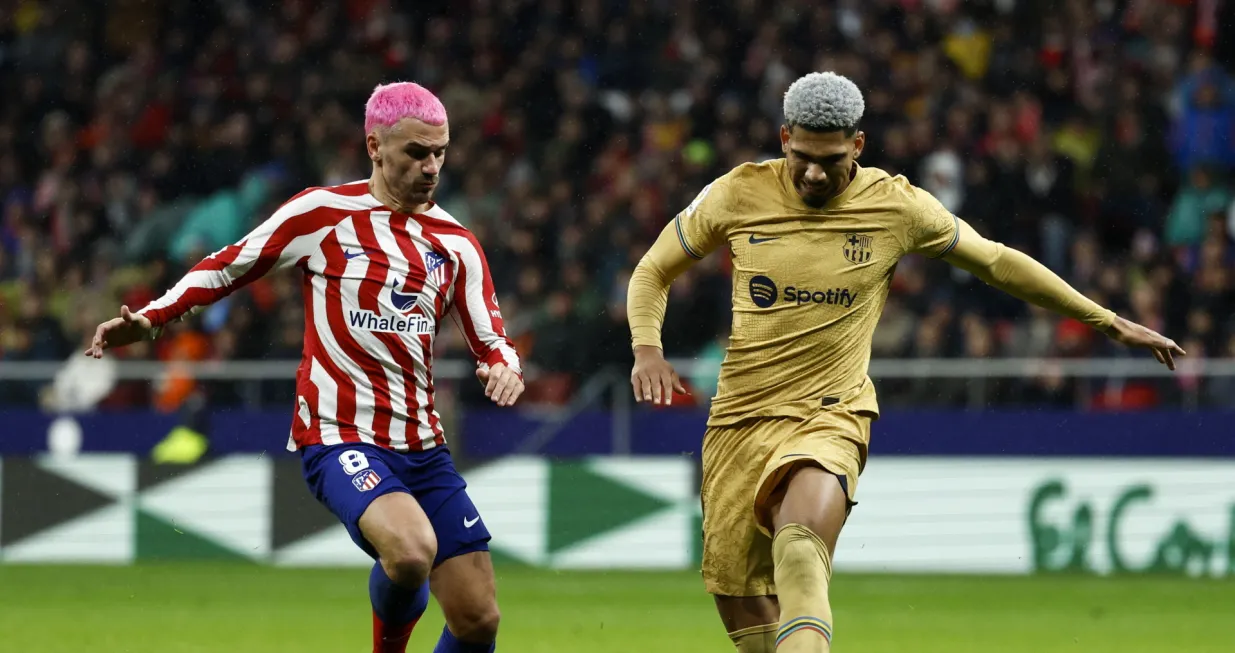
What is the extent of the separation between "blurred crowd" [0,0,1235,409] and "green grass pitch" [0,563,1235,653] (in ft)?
8.35

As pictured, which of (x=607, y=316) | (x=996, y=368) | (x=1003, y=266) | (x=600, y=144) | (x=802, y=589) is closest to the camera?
(x=802, y=589)

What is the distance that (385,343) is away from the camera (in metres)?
6.70

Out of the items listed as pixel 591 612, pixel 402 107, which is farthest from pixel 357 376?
pixel 591 612

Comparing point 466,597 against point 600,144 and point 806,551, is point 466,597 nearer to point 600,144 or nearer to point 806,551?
point 806,551

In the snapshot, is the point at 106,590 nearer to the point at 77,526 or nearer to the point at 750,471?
the point at 77,526

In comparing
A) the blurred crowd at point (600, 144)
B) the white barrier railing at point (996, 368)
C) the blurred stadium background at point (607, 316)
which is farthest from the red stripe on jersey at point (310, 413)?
the blurred crowd at point (600, 144)

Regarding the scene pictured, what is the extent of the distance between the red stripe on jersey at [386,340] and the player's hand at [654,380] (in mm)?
851

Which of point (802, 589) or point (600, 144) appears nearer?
point (802, 589)

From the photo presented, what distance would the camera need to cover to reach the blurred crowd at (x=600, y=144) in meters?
16.3

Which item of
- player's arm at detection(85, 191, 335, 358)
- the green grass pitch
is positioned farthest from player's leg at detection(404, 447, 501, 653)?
the green grass pitch

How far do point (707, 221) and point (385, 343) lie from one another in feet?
3.93

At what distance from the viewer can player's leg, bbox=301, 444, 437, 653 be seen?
6.35 m

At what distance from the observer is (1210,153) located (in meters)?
16.8

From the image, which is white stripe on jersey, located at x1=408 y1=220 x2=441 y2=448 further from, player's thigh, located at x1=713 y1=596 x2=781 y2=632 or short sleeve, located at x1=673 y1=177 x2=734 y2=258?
player's thigh, located at x1=713 y1=596 x2=781 y2=632
